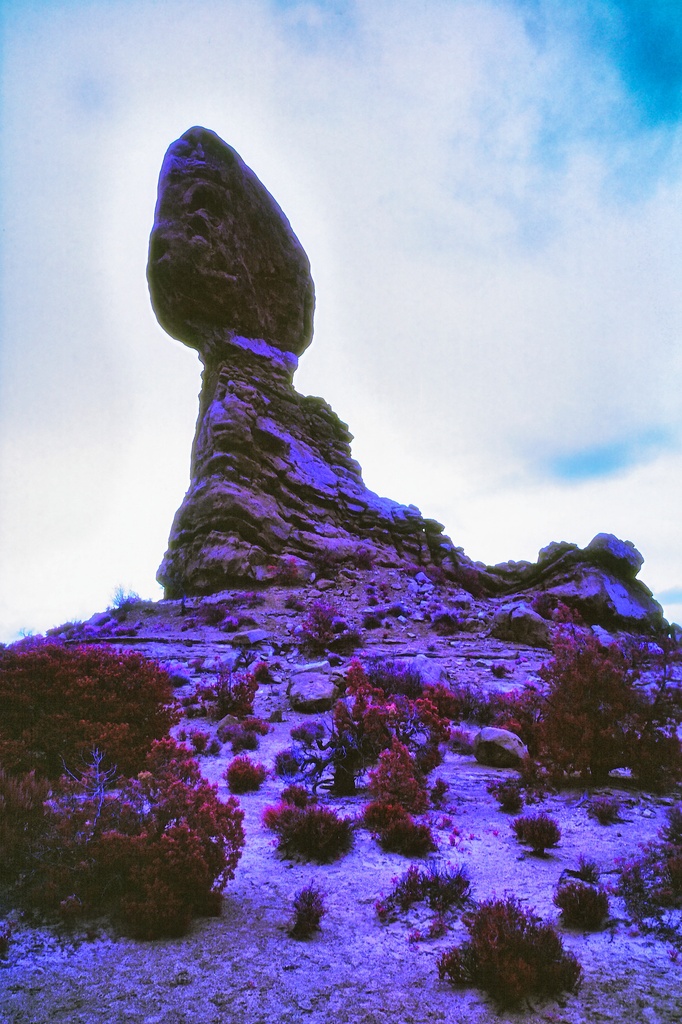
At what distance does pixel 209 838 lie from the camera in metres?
4.71

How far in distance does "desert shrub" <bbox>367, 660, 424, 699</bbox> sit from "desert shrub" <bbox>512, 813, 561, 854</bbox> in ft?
18.4

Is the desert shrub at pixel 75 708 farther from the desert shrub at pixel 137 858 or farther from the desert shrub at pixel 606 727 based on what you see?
the desert shrub at pixel 606 727

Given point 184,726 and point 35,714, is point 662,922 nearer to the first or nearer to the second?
point 35,714

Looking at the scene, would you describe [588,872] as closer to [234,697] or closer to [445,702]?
[445,702]

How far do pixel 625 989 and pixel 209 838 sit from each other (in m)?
3.35

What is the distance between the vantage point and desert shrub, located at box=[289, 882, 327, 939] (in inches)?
163

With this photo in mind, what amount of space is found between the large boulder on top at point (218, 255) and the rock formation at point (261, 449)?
79 mm

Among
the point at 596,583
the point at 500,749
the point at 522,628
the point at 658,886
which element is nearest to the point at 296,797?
the point at 500,749

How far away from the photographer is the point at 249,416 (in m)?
29.0

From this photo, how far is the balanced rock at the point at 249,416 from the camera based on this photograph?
25547 mm

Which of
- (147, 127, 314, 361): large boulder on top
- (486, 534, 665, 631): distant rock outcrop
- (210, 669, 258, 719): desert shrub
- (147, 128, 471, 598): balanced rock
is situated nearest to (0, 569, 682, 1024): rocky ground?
(210, 669, 258, 719): desert shrub

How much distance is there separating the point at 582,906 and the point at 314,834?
8.98 ft

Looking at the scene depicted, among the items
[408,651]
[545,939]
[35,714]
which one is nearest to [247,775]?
[35,714]

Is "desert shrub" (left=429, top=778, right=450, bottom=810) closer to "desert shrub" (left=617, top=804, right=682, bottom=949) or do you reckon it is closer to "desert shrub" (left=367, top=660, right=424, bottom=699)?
"desert shrub" (left=617, top=804, right=682, bottom=949)
